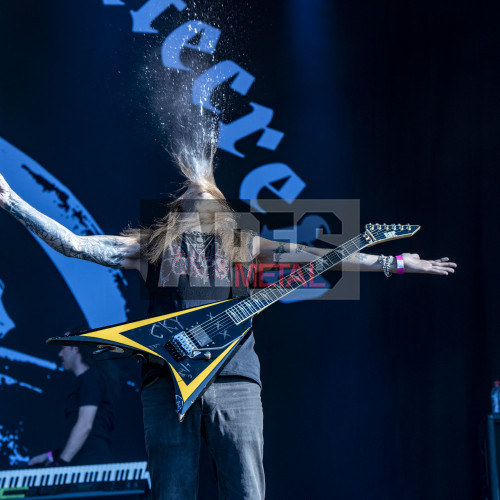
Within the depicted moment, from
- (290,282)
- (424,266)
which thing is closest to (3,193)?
(290,282)

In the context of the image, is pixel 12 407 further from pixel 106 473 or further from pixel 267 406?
pixel 267 406

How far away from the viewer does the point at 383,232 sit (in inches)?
95.8

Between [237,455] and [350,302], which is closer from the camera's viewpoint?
[237,455]

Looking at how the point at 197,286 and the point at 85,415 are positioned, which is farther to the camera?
the point at 85,415

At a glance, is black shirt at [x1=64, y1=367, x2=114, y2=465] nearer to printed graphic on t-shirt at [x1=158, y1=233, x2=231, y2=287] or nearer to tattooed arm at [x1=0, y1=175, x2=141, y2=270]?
tattooed arm at [x1=0, y1=175, x2=141, y2=270]

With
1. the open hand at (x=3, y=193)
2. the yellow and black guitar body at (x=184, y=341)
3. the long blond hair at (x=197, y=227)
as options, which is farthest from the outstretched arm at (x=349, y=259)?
the open hand at (x=3, y=193)

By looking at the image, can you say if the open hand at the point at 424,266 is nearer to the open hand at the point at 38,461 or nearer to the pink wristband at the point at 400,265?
the pink wristband at the point at 400,265

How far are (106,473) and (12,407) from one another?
0.56m

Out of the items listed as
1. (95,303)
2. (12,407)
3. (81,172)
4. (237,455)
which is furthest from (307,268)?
(12,407)

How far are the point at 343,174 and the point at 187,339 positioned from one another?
151 cm

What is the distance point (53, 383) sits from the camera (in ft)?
8.71

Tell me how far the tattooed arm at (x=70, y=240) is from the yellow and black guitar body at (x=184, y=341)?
0.37 metres

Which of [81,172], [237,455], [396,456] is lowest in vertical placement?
[396,456]

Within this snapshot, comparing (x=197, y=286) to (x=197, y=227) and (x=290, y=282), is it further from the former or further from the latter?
(x=290, y=282)
